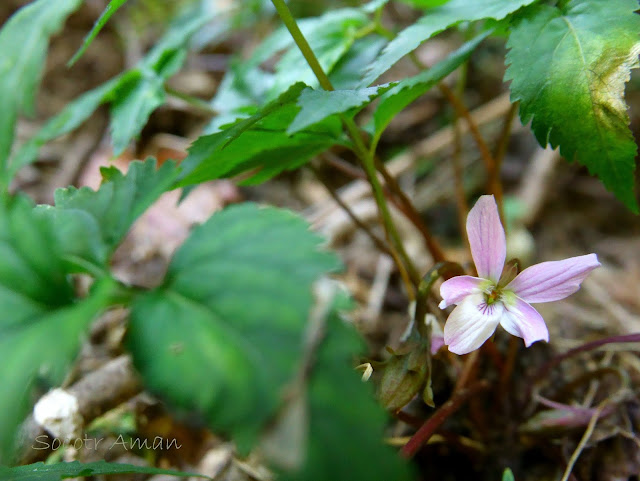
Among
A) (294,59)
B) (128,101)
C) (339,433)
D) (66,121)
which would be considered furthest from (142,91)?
(339,433)

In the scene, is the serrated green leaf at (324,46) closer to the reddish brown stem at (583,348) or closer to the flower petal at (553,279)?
the flower petal at (553,279)

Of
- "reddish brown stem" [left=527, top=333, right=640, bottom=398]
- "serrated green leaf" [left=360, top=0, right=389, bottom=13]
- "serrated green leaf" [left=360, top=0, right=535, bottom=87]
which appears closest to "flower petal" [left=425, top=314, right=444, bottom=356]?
"reddish brown stem" [left=527, top=333, right=640, bottom=398]

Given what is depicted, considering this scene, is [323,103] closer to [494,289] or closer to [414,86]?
[414,86]

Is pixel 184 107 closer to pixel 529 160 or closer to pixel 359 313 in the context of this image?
pixel 359 313

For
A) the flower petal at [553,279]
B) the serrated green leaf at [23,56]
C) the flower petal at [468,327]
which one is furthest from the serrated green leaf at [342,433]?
the serrated green leaf at [23,56]

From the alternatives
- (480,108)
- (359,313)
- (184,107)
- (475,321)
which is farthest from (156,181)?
(480,108)

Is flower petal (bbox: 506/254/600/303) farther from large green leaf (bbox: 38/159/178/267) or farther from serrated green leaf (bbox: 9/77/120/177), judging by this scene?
serrated green leaf (bbox: 9/77/120/177)

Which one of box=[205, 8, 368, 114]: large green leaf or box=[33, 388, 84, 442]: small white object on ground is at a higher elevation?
box=[205, 8, 368, 114]: large green leaf
